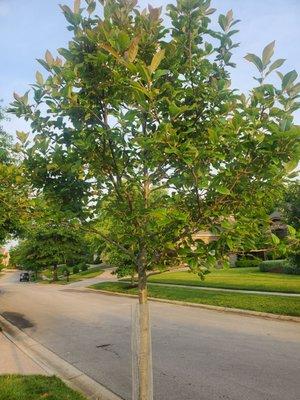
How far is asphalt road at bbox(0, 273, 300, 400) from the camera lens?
6.85 m

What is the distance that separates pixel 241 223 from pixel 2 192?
3075 millimetres

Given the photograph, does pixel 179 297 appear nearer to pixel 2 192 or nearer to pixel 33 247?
pixel 2 192

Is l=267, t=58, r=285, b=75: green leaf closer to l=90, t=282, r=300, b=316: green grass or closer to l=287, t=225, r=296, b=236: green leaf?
l=287, t=225, r=296, b=236: green leaf

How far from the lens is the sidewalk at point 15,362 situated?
7879 millimetres

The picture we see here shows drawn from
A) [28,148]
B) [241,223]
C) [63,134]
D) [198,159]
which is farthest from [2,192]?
[241,223]

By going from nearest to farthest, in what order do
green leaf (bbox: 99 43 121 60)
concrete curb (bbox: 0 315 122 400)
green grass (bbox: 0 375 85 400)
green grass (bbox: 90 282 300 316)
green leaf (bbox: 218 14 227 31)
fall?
green leaf (bbox: 99 43 121 60)
green leaf (bbox: 218 14 227 31)
green grass (bbox: 0 375 85 400)
concrete curb (bbox: 0 315 122 400)
green grass (bbox: 90 282 300 316)

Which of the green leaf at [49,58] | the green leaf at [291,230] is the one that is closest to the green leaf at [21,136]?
the green leaf at [49,58]

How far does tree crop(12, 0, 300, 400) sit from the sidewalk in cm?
443

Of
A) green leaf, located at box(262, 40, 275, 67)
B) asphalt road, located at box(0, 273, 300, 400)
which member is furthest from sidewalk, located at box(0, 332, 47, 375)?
green leaf, located at box(262, 40, 275, 67)

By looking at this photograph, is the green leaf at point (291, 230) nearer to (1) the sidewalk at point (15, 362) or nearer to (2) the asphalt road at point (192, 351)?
(2) the asphalt road at point (192, 351)

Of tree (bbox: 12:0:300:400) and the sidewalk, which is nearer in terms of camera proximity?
tree (bbox: 12:0:300:400)

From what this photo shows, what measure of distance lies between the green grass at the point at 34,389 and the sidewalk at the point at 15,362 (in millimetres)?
656

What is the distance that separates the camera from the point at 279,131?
3.05m

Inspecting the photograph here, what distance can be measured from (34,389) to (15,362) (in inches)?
99.4
